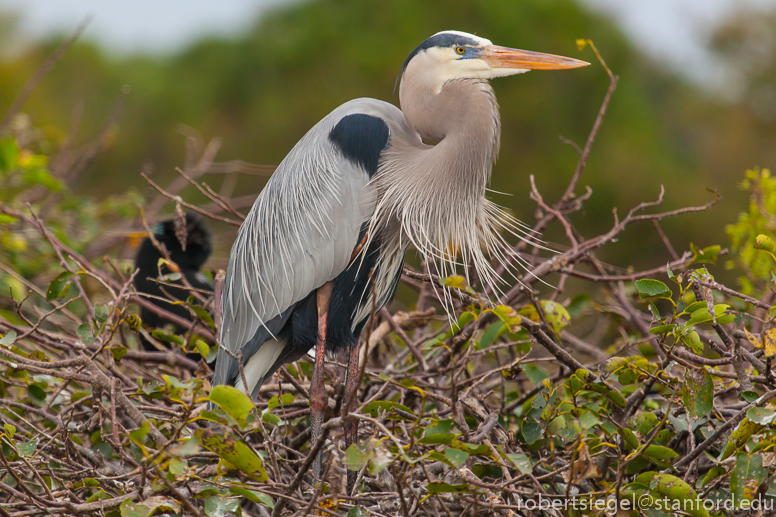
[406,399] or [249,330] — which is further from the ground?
[249,330]

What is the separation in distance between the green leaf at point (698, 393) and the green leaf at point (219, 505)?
3.50 ft

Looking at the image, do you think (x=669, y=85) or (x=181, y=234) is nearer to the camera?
(x=181, y=234)

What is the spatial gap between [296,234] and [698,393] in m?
1.36

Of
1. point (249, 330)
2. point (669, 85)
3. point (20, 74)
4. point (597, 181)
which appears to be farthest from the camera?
point (669, 85)

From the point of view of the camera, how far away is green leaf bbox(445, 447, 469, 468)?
4.71 feet

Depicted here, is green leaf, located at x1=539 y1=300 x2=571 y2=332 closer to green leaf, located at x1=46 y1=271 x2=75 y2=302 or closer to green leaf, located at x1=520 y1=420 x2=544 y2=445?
green leaf, located at x1=520 y1=420 x2=544 y2=445

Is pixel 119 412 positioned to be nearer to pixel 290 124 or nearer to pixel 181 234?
pixel 181 234

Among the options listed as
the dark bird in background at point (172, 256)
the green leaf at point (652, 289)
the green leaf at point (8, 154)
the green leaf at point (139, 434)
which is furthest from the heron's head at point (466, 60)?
the dark bird in background at point (172, 256)

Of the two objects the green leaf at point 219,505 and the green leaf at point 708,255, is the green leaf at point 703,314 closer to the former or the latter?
the green leaf at point 708,255

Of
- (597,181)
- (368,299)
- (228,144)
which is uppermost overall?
(368,299)

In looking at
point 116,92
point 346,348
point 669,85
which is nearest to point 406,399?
point 346,348

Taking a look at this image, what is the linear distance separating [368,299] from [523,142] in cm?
829

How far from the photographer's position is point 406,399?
2354mm

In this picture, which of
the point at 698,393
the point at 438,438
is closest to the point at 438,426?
the point at 438,438
